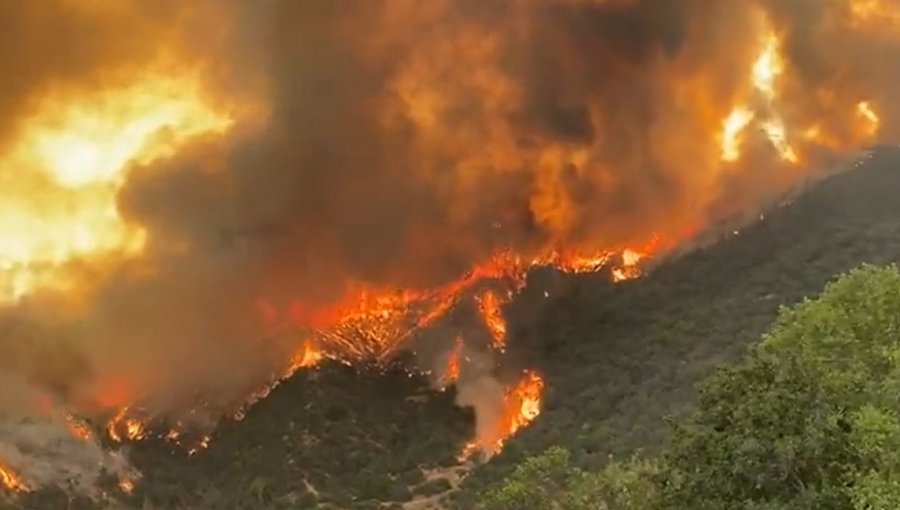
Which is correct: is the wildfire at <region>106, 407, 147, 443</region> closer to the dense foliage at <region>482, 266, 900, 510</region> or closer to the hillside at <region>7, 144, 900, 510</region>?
the hillside at <region>7, 144, 900, 510</region>

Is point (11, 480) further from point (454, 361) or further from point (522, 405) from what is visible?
point (522, 405)

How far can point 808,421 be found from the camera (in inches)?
819

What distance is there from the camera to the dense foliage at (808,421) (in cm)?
2025

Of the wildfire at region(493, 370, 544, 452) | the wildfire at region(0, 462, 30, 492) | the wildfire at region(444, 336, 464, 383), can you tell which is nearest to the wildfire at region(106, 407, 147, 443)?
the wildfire at region(0, 462, 30, 492)

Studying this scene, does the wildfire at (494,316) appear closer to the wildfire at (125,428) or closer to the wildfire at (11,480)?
the wildfire at (125,428)

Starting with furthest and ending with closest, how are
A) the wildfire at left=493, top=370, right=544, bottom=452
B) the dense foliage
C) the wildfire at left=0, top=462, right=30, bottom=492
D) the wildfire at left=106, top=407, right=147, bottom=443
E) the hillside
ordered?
the wildfire at left=493, top=370, right=544, bottom=452 < the wildfire at left=106, top=407, right=147, bottom=443 < the hillside < the wildfire at left=0, top=462, right=30, bottom=492 < the dense foliage

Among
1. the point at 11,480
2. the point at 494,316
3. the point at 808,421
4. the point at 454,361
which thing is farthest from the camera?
the point at 454,361

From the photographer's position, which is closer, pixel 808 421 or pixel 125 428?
pixel 808 421

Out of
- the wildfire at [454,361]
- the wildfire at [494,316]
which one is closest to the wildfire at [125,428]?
the wildfire at [454,361]

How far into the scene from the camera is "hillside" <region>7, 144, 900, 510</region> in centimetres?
7469

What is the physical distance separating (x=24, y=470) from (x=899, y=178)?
79.4 m

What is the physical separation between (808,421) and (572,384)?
64.7m

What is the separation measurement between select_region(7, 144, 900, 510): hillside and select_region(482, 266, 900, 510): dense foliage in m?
38.3

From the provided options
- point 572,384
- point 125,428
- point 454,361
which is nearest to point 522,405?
point 572,384
